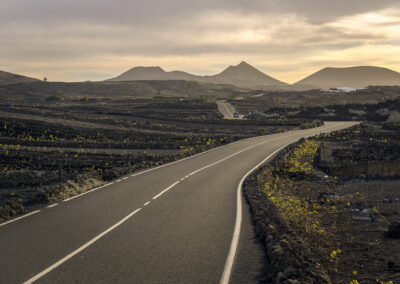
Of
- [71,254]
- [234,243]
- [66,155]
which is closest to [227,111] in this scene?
[66,155]

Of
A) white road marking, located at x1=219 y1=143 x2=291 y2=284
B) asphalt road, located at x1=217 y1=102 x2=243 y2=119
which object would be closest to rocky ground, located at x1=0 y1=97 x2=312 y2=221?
white road marking, located at x1=219 y1=143 x2=291 y2=284

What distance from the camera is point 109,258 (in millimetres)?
9031

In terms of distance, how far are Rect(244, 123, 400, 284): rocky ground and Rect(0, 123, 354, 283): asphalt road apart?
0.81 m

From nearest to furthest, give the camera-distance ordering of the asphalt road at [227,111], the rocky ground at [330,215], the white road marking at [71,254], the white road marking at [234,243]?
the white road marking at [71,254]
the white road marking at [234,243]
the rocky ground at [330,215]
the asphalt road at [227,111]

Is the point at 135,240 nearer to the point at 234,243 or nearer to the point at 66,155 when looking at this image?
the point at 234,243

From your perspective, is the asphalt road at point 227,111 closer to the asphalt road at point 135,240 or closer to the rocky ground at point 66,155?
the rocky ground at point 66,155

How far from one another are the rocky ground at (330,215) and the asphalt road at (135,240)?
0.81 metres

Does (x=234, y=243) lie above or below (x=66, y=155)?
above

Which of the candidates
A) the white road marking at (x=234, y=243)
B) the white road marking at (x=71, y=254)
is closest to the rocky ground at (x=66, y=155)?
the white road marking at (x=71, y=254)

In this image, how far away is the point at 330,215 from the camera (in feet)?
53.9

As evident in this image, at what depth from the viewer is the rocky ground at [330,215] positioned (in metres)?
9.22

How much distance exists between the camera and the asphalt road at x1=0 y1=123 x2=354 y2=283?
26.9 feet

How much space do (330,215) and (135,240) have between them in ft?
30.8

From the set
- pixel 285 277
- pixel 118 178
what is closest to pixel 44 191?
pixel 118 178
